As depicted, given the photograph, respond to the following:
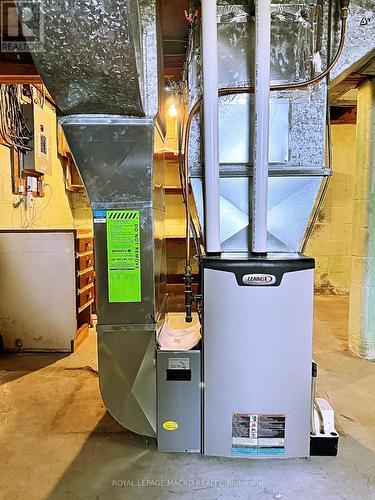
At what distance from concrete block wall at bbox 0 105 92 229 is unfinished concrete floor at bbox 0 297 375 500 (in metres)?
1.65

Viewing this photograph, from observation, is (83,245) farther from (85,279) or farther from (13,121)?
(13,121)

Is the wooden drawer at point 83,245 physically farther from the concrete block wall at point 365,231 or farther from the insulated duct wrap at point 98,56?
the concrete block wall at point 365,231

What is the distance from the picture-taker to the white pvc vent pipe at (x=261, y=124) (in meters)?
1.56

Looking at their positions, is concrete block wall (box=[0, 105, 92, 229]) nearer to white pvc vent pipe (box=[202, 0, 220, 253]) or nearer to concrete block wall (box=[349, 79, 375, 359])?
white pvc vent pipe (box=[202, 0, 220, 253])

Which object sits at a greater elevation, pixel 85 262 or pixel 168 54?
pixel 168 54

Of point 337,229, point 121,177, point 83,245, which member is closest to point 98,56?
point 121,177

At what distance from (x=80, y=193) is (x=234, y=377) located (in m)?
4.27

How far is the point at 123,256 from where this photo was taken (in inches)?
66.9

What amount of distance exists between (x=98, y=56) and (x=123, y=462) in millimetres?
1769

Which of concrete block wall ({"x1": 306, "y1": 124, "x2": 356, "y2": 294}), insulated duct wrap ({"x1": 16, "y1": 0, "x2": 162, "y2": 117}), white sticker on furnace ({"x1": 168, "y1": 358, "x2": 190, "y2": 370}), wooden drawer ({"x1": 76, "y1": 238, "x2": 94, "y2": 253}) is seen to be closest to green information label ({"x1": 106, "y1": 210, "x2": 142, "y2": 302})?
white sticker on furnace ({"x1": 168, "y1": 358, "x2": 190, "y2": 370})

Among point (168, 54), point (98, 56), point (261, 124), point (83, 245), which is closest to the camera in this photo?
point (98, 56)

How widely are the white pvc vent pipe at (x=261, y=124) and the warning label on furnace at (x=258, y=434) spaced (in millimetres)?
799

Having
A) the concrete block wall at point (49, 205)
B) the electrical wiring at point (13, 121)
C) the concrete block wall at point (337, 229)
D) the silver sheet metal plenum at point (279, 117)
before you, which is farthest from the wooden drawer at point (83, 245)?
the concrete block wall at point (337, 229)

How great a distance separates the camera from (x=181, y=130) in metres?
2.03
